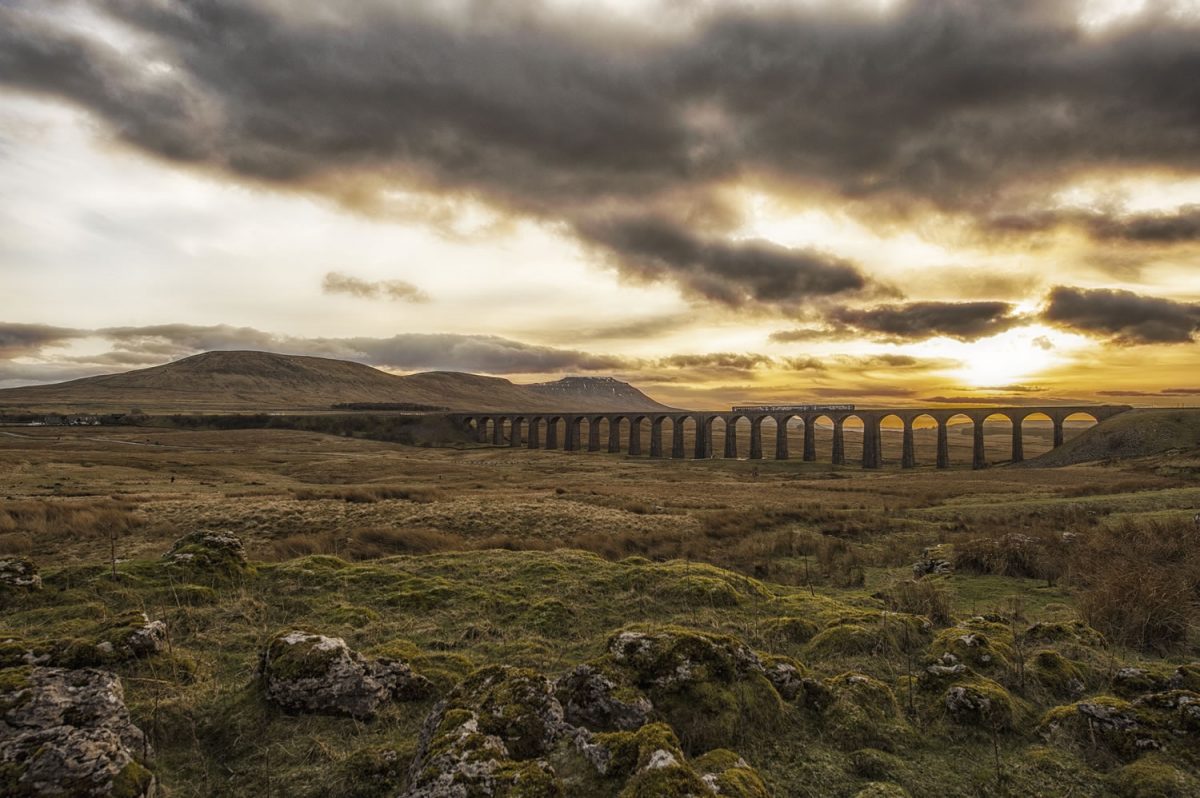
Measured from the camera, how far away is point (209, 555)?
1087cm

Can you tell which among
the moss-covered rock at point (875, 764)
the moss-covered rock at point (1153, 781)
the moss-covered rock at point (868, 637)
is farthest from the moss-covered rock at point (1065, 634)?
the moss-covered rock at point (875, 764)

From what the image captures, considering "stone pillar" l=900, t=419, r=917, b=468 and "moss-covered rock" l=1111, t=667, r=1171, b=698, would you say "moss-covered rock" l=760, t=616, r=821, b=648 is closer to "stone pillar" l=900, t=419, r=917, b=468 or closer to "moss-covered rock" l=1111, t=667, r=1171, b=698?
"moss-covered rock" l=1111, t=667, r=1171, b=698

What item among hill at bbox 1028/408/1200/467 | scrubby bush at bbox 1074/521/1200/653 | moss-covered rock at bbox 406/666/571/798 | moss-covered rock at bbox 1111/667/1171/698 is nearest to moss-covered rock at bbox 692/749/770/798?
moss-covered rock at bbox 406/666/571/798

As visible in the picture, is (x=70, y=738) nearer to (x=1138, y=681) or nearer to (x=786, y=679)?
(x=786, y=679)

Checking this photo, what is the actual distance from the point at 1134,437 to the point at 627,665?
89.1 metres

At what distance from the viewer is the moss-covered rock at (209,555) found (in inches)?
413

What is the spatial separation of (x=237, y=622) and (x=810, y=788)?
8421mm

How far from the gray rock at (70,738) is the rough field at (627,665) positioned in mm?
46

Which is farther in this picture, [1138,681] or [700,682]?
[1138,681]

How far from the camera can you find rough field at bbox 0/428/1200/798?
4.62m

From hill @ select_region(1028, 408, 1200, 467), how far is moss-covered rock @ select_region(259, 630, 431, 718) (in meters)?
82.9

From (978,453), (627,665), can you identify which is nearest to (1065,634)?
(627,665)

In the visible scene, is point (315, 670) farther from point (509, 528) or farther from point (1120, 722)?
point (509, 528)

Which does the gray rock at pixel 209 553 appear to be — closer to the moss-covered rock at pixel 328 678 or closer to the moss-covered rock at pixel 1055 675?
the moss-covered rock at pixel 328 678
